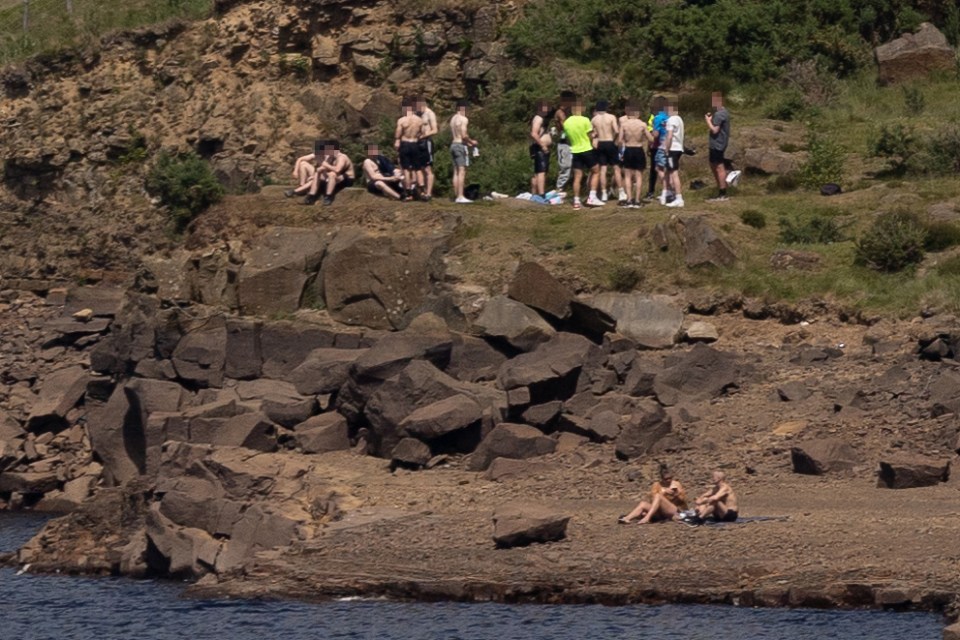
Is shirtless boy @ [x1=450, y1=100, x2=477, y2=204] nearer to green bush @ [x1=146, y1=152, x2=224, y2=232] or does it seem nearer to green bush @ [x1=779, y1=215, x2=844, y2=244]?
green bush @ [x1=146, y1=152, x2=224, y2=232]

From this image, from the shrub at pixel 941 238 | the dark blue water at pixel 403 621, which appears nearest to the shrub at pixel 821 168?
the shrub at pixel 941 238

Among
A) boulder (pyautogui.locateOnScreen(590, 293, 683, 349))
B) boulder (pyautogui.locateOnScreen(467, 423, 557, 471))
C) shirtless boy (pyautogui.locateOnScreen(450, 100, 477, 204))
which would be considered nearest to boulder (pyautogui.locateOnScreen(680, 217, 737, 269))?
boulder (pyautogui.locateOnScreen(590, 293, 683, 349))

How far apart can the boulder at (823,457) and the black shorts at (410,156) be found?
1028cm

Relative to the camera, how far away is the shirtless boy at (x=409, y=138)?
112 feet

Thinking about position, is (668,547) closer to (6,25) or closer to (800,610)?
(800,610)

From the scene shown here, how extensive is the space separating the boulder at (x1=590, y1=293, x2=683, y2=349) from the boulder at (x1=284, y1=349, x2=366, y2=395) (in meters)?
3.95

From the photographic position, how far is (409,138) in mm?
34375

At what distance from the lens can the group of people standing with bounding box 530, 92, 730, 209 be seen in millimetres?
34000

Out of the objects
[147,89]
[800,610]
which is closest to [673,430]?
[800,610]

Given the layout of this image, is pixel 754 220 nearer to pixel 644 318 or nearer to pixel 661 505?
Answer: pixel 644 318

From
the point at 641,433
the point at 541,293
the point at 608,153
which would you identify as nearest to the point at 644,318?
the point at 541,293

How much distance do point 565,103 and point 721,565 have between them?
13615mm

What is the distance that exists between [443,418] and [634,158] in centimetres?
779

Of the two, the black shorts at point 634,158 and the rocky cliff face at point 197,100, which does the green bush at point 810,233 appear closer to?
the black shorts at point 634,158
